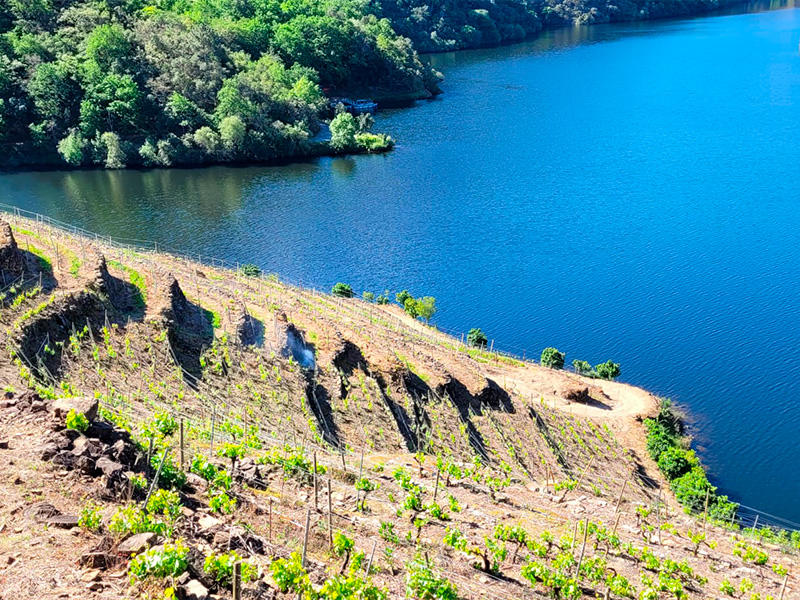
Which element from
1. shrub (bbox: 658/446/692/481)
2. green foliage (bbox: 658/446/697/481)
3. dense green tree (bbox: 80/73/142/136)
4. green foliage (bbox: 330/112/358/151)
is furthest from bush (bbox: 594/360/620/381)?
dense green tree (bbox: 80/73/142/136)

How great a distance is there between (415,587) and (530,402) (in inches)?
1271

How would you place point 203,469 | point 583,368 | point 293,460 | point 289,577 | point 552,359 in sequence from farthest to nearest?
1. point 583,368
2. point 552,359
3. point 293,460
4. point 203,469
5. point 289,577

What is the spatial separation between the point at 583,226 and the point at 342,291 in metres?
35.2

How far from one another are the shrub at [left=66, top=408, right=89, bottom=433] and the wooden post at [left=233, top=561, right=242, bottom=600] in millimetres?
8318

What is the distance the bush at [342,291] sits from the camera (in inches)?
2817

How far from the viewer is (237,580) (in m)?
19.4

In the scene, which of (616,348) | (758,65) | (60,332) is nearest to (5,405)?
(60,332)

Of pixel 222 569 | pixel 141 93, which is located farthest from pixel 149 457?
pixel 141 93

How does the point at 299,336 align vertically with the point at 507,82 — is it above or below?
below

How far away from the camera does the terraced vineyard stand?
20688 mm

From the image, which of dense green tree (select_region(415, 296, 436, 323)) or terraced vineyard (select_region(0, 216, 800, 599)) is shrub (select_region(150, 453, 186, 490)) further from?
dense green tree (select_region(415, 296, 436, 323))

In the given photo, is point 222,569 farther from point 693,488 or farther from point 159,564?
point 693,488

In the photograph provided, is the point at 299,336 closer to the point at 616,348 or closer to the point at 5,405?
the point at 5,405

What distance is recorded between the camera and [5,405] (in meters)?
26.5
